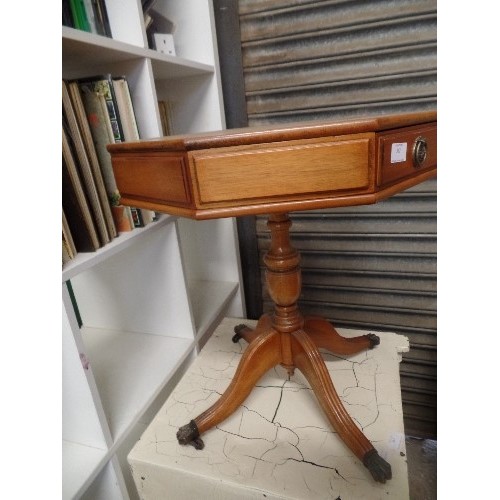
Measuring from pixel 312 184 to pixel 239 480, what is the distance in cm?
56

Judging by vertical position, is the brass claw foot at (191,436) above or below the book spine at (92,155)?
below

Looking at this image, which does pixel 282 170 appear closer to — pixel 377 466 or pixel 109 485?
pixel 377 466

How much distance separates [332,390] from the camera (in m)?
0.75

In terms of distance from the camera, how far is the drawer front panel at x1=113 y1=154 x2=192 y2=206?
20.3 inches

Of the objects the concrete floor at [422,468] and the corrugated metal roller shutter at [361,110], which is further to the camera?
the concrete floor at [422,468]

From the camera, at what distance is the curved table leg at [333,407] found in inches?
25.3

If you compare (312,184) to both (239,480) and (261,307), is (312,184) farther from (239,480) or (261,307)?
(261,307)

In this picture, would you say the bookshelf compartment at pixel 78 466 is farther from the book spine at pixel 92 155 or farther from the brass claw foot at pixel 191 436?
the book spine at pixel 92 155

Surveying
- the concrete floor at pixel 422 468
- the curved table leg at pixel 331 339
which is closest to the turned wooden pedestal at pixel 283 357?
the curved table leg at pixel 331 339

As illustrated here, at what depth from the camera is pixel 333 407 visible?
2.40 feet

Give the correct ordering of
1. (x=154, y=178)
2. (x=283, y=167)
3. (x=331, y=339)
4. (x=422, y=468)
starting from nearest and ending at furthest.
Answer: (x=283, y=167)
(x=154, y=178)
(x=331, y=339)
(x=422, y=468)

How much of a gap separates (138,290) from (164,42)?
0.76m

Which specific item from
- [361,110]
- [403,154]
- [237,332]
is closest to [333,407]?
[237,332]

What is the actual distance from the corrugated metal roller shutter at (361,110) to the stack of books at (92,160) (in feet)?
1.84
